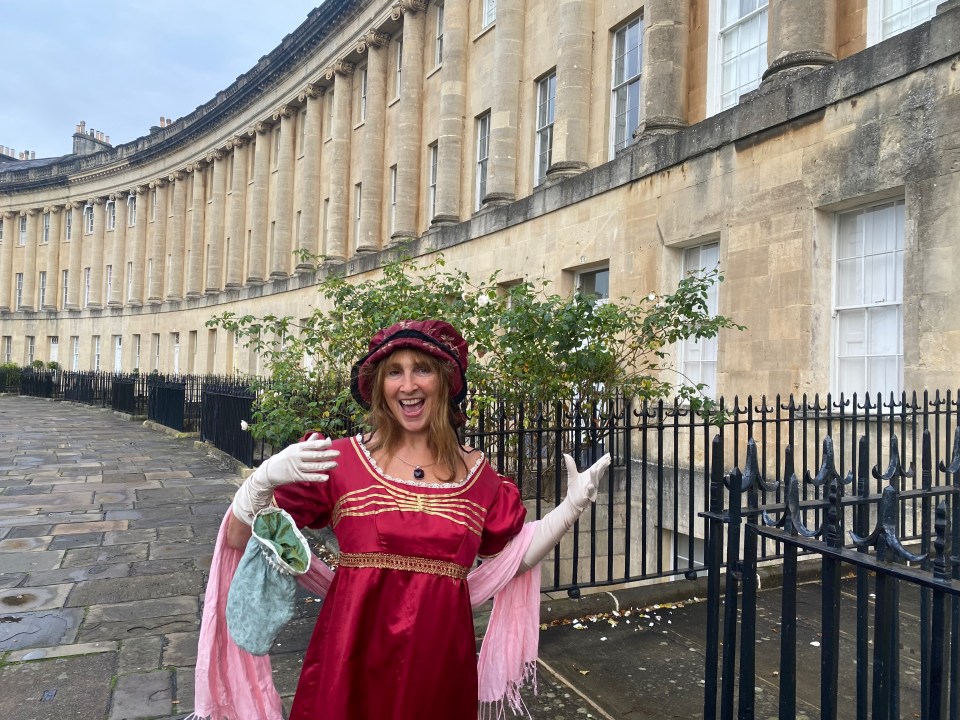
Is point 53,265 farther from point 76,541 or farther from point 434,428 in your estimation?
point 434,428

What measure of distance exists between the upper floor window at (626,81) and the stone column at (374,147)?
10.4 metres

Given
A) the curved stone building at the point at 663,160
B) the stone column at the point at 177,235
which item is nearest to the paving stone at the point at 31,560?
the curved stone building at the point at 663,160

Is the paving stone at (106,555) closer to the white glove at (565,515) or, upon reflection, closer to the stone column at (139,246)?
the white glove at (565,515)

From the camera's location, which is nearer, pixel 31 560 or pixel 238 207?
pixel 31 560

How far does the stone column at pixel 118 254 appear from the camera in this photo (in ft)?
131

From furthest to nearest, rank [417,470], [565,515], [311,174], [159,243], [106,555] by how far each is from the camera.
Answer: [159,243] → [311,174] → [106,555] → [565,515] → [417,470]

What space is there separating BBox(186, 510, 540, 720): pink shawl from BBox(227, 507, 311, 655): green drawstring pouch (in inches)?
7.2

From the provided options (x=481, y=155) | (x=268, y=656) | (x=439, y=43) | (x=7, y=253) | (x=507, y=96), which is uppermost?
(x=439, y=43)

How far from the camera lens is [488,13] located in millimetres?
16828

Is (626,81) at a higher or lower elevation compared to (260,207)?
lower

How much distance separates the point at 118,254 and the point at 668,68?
38487 mm

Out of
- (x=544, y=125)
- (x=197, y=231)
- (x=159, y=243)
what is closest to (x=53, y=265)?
(x=159, y=243)

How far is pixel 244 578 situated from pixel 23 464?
492 inches

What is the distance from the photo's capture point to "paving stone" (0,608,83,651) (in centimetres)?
422
